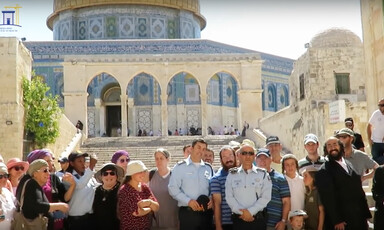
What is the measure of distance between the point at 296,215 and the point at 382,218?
0.74 m

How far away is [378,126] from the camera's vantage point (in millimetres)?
6730

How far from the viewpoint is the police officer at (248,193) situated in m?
4.82

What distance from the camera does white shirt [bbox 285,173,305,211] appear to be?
516 centimetres

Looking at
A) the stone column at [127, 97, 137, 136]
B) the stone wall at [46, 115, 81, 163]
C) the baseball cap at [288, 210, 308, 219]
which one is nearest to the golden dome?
the stone column at [127, 97, 137, 136]

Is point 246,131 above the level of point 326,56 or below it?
below

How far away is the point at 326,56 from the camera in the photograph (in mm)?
14797

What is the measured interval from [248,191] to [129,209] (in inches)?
42.1

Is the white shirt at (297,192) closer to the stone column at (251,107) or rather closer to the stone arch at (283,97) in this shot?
the stone column at (251,107)

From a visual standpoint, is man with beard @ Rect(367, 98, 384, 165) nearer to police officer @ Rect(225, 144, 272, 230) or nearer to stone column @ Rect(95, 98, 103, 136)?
police officer @ Rect(225, 144, 272, 230)

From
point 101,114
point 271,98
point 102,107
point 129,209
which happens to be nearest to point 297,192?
point 129,209

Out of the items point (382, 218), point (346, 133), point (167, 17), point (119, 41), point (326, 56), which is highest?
point (167, 17)

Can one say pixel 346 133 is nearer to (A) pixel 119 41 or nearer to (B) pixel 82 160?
(B) pixel 82 160

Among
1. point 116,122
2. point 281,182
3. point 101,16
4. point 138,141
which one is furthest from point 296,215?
point 101,16

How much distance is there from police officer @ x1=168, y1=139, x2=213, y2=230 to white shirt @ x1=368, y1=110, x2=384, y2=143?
8.42ft
